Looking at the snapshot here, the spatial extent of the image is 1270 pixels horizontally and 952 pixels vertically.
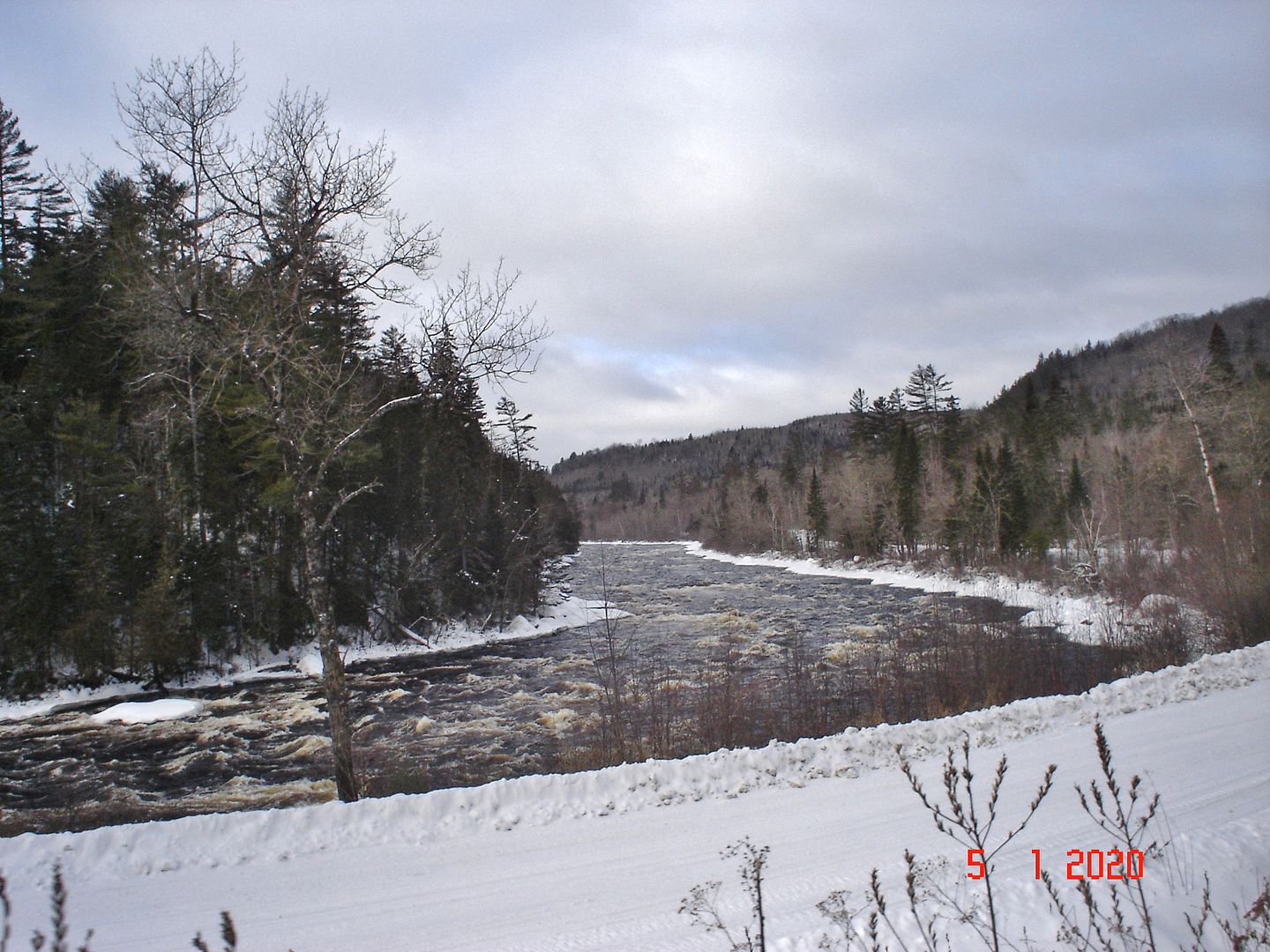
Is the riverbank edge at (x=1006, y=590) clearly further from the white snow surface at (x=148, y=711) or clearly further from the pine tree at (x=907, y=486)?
the white snow surface at (x=148, y=711)

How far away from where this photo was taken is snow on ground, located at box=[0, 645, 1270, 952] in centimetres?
555

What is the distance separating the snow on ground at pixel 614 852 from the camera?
18.2 ft

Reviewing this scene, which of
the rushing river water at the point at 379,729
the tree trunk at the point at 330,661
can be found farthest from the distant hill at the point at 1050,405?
the tree trunk at the point at 330,661

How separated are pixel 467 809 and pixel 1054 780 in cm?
664

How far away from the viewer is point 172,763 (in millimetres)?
14023

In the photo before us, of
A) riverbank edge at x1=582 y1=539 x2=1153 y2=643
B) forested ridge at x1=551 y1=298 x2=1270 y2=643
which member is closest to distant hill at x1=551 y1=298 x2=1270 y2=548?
forested ridge at x1=551 y1=298 x2=1270 y2=643

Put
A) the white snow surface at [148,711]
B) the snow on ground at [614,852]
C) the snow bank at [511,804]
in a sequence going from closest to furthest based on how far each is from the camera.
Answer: the snow on ground at [614,852] < the snow bank at [511,804] < the white snow surface at [148,711]

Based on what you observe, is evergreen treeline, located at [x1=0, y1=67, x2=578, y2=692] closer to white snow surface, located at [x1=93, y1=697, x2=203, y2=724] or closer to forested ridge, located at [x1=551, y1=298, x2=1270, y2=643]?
white snow surface, located at [x1=93, y1=697, x2=203, y2=724]

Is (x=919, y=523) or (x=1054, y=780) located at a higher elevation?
→ (x=919, y=523)

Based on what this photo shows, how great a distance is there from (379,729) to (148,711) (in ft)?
23.2

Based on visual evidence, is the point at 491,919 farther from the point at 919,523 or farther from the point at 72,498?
the point at 919,523

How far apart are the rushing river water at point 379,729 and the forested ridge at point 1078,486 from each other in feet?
21.2

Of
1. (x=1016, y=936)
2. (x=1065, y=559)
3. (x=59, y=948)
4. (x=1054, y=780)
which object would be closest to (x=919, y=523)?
(x=1065, y=559)

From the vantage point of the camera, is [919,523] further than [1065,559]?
Yes
